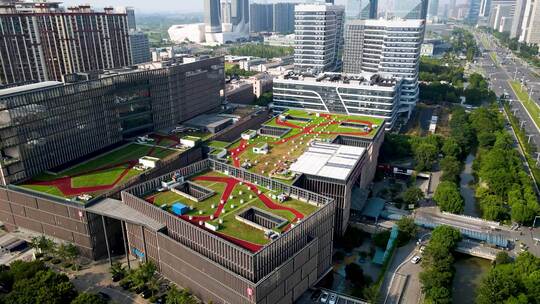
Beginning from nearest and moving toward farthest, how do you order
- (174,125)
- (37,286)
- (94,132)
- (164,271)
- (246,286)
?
(246,286) → (37,286) → (164,271) → (94,132) → (174,125)

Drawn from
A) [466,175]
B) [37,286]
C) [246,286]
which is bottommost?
[466,175]

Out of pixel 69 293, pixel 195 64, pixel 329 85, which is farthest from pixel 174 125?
pixel 69 293

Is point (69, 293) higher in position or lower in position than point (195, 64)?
lower

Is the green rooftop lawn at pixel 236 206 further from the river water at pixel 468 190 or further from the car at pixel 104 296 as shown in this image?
the river water at pixel 468 190

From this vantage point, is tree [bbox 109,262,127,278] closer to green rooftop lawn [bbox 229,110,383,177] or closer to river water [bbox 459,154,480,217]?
green rooftop lawn [bbox 229,110,383,177]

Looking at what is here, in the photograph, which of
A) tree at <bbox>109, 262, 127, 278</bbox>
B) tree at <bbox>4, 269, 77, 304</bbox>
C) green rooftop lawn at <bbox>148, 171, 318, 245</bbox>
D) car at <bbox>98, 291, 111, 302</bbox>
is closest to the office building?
green rooftop lawn at <bbox>148, 171, 318, 245</bbox>

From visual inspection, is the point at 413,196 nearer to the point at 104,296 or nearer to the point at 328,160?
the point at 328,160

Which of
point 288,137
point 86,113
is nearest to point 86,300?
point 86,113

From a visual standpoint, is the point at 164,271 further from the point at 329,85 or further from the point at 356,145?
the point at 329,85
